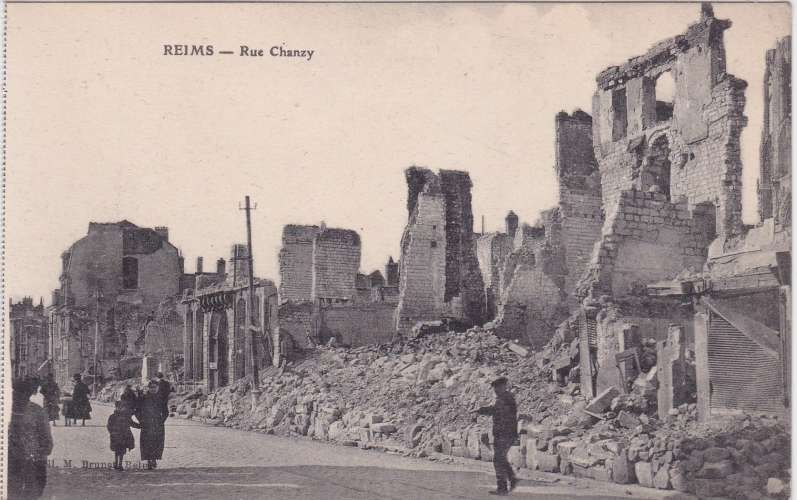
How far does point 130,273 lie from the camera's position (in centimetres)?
3766

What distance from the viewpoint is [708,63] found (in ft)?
56.8

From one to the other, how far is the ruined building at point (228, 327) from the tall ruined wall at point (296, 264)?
74.1 inches

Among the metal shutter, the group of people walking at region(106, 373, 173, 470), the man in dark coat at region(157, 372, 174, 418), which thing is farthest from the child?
the metal shutter

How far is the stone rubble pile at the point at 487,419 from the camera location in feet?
29.4

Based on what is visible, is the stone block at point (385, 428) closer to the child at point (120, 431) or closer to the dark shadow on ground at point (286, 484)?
the dark shadow on ground at point (286, 484)

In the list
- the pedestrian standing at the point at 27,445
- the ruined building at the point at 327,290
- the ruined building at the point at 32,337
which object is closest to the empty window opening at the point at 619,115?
the ruined building at the point at 327,290

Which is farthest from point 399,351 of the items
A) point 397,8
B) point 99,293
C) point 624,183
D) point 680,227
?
point 99,293

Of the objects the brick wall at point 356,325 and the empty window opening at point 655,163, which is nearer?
the empty window opening at point 655,163

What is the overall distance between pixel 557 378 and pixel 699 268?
9.92 ft

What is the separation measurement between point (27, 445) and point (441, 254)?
15.6m

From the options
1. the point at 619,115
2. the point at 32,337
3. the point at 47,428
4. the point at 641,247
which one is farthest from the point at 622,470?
the point at 32,337

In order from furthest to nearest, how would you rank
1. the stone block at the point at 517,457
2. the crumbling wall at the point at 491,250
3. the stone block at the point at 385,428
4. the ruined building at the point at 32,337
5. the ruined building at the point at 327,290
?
the crumbling wall at the point at 491,250, the ruined building at the point at 32,337, the ruined building at the point at 327,290, the stone block at the point at 385,428, the stone block at the point at 517,457

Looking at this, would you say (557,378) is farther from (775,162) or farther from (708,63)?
(708,63)

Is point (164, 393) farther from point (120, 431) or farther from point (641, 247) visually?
point (641, 247)
